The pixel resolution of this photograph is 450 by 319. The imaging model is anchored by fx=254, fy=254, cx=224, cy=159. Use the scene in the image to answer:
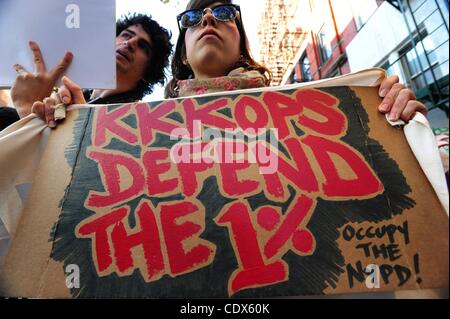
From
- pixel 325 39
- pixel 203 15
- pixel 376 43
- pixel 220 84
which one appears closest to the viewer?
pixel 220 84

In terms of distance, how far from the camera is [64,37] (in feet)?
3.08

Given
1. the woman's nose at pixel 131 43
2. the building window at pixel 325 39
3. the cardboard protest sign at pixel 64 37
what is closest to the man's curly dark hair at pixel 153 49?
the woman's nose at pixel 131 43

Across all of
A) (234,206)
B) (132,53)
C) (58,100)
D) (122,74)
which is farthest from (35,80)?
(234,206)

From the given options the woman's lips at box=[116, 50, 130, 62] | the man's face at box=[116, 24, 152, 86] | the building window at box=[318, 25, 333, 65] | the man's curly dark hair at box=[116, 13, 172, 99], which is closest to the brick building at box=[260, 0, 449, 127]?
the building window at box=[318, 25, 333, 65]

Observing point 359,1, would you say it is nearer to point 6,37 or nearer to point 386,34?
point 6,37

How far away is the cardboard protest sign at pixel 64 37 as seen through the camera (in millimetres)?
920

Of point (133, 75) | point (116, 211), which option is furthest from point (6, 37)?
point (116, 211)

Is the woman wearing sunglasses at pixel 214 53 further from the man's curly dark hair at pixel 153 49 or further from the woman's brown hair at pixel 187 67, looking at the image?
the man's curly dark hair at pixel 153 49

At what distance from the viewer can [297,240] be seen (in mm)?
629

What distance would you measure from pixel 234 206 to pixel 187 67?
0.97 m

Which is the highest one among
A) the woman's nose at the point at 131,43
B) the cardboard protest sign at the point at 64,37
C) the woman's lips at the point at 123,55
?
the woman's nose at the point at 131,43

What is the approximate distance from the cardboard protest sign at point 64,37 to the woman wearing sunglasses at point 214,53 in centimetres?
32

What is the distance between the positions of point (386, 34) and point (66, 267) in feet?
14.4

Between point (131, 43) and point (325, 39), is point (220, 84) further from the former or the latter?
point (325, 39)
